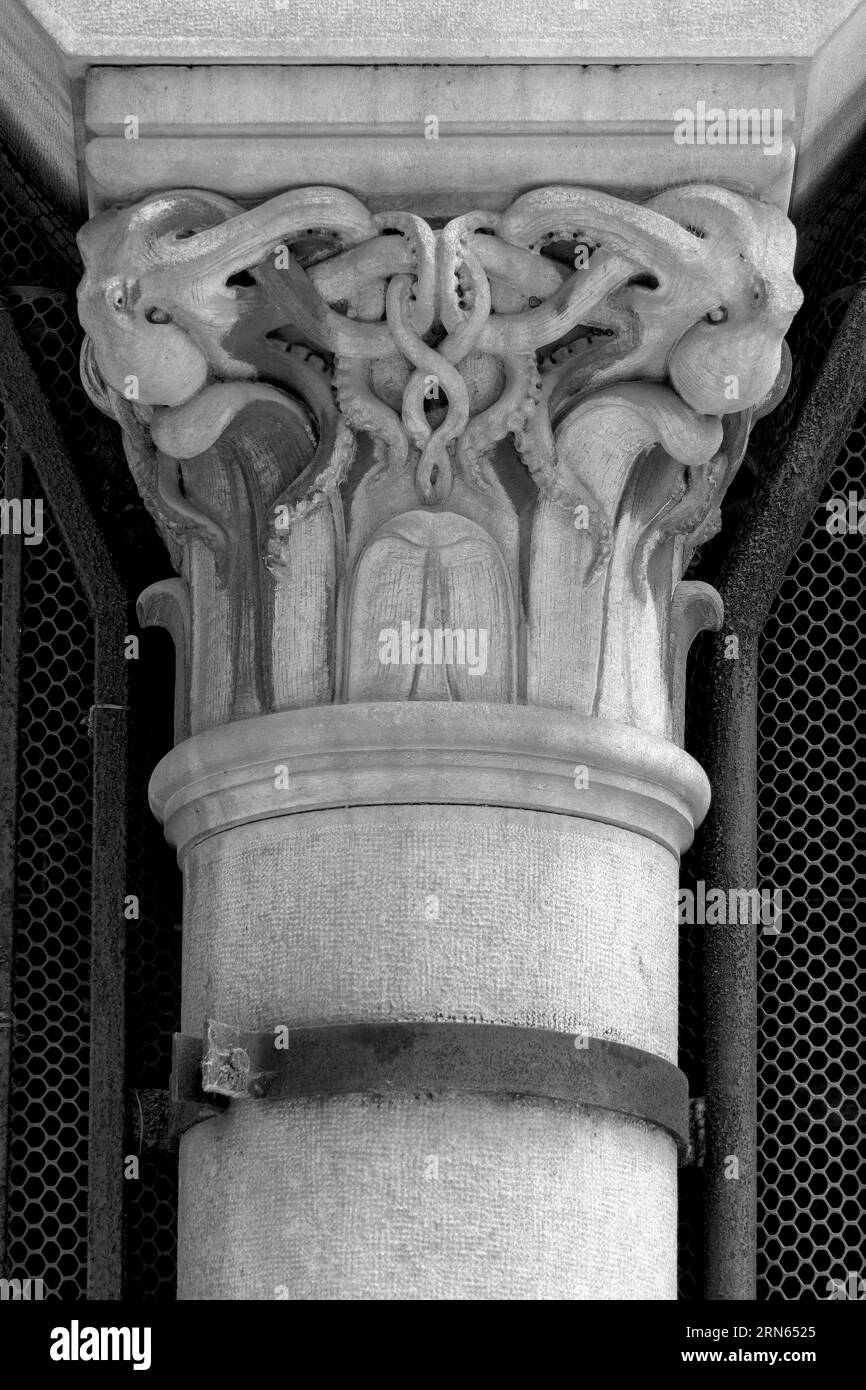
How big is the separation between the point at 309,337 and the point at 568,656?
0.87 metres

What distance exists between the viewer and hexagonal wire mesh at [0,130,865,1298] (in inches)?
237

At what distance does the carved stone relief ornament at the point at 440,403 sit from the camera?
5523mm

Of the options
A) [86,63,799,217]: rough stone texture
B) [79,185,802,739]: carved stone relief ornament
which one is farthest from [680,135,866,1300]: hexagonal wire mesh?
[86,63,799,217]: rough stone texture

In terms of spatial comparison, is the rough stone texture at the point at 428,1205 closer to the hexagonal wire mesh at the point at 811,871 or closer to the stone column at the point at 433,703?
the stone column at the point at 433,703

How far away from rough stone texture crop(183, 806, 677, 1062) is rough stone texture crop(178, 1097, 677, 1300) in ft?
0.67

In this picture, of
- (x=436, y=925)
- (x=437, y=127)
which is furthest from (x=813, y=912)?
(x=437, y=127)

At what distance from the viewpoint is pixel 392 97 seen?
18.2 ft

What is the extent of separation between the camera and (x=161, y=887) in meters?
6.21

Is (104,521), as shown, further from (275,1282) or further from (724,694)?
(275,1282)

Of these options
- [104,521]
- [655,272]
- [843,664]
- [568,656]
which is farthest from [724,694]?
[104,521]

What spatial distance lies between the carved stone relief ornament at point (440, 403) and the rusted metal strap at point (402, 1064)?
Answer: 2.35 feet

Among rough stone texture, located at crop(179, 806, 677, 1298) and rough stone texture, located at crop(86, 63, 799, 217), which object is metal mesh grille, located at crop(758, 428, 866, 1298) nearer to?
rough stone texture, located at crop(179, 806, 677, 1298)

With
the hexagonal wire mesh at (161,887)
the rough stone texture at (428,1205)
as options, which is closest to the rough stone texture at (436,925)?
the rough stone texture at (428,1205)

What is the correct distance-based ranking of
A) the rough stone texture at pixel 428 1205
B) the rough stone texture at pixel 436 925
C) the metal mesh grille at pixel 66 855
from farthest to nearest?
the metal mesh grille at pixel 66 855 → the rough stone texture at pixel 436 925 → the rough stone texture at pixel 428 1205
